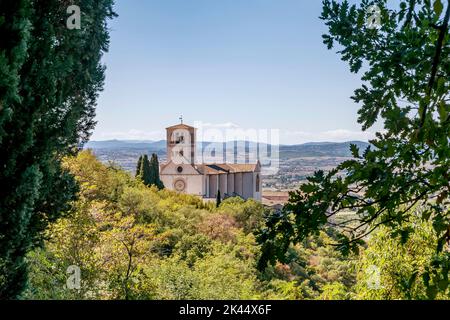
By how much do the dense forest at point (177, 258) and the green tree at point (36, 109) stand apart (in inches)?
18.3

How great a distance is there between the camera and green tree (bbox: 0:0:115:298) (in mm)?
3184

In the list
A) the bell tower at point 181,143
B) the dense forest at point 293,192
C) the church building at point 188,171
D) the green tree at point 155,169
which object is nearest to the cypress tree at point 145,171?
the green tree at point 155,169

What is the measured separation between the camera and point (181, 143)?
3656 cm

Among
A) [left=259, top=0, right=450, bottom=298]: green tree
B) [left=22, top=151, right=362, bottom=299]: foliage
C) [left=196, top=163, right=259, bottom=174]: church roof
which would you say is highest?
[left=259, top=0, right=450, bottom=298]: green tree

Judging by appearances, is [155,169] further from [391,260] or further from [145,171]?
[391,260]

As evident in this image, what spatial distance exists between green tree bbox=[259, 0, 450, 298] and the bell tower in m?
34.3

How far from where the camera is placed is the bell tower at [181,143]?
3578cm

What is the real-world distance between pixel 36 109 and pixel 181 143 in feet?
107

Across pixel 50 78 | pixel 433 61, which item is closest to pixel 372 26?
pixel 433 61

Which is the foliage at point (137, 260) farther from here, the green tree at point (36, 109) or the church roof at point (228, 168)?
the church roof at point (228, 168)

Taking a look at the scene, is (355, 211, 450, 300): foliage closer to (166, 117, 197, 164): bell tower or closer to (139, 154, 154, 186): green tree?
(139, 154, 154, 186): green tree

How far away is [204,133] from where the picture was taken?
37.2 meters

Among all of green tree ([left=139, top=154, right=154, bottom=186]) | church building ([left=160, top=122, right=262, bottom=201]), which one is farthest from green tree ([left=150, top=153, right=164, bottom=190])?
church building ([left=160, top=122, right=262, bottom=201])
